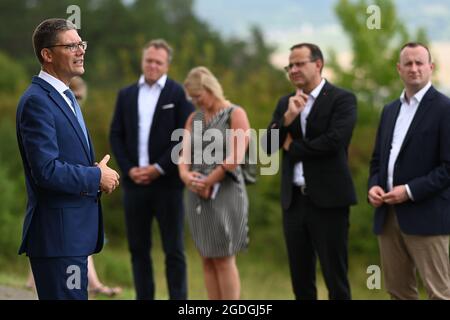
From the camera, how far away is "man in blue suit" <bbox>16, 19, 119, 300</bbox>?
4.57m

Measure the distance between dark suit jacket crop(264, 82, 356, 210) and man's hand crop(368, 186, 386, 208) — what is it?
0.97 feet

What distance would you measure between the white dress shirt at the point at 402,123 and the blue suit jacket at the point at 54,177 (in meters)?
2.81

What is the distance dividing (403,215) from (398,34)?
64.0ft

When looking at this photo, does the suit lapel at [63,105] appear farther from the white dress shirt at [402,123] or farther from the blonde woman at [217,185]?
the white dress shirt at [402,123]

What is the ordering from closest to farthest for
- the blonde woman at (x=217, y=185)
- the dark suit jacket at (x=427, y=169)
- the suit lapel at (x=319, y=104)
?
the dark suit jacket at (x=427, y=169), the suit lapel at (x=319, y=104), the blonde woman at (x=217, y=185)

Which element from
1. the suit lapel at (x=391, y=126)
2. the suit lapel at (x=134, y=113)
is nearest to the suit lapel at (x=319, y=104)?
the suit lapel at (x=391, y=126)

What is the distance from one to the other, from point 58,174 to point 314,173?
9.77 ft

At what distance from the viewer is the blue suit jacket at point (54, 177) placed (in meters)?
4.55

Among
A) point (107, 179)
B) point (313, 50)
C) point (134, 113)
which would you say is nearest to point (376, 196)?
point (313, 50)

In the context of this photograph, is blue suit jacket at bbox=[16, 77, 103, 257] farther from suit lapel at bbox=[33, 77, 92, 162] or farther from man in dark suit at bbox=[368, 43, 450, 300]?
man in dark suit at bbox=[368, 43, 450, 300]

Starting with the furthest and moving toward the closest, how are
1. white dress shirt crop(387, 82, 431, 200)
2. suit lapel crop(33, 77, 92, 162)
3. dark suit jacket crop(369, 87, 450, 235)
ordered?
1. white dress shirt crop(387, 82, 431, 200)
2. dark suit jacket crop(369, 87, 450, 235)
3. suit lapel crop(33, 77, 92, 162)

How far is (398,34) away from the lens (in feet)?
82.4

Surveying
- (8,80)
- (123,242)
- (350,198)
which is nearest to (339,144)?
(350,198)

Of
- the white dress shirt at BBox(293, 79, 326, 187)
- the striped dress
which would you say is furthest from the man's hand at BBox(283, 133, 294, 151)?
the striped dress
